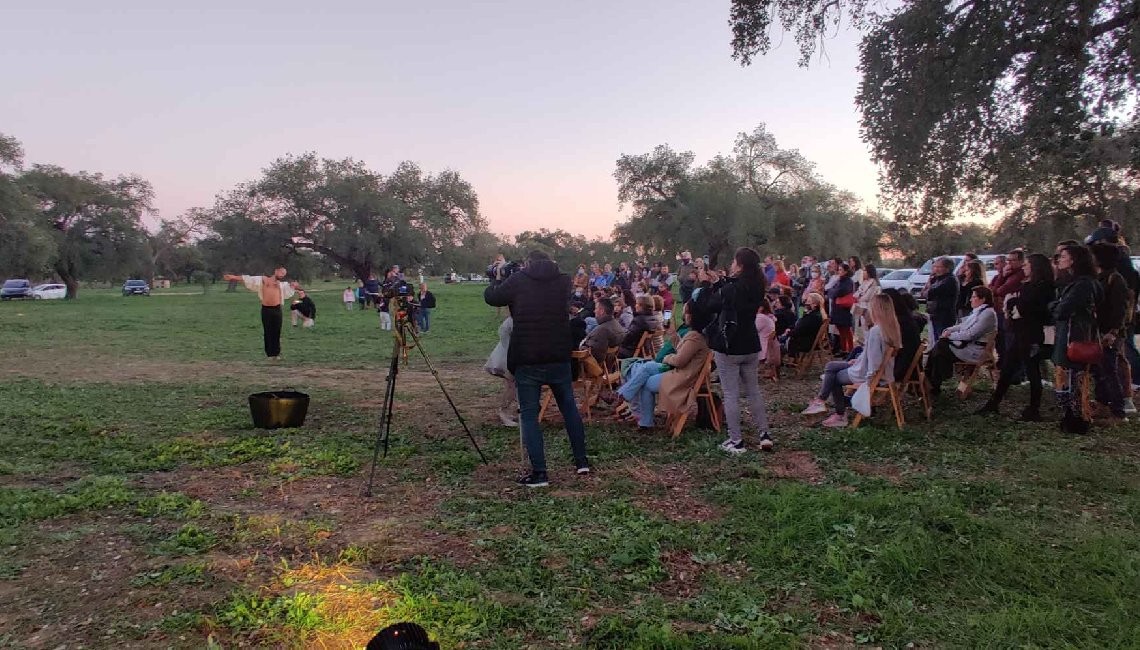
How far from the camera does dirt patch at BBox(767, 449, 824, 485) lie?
486 cm

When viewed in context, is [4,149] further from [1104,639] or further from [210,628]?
[1104,639]

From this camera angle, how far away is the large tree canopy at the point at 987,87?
22.3 ft

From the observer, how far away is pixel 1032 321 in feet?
20.5

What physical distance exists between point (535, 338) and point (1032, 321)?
186 inches

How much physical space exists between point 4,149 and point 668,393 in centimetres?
4158

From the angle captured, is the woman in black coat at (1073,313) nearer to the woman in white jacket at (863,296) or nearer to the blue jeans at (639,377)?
the woman in white jacket at (863,296)

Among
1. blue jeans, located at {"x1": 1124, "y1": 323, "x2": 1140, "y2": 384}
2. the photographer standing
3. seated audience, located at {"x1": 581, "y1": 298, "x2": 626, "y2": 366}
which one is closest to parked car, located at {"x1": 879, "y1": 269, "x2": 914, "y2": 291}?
blue jeans, located at {"x1": 1124, "y1": 323, "x2": 1140, "y2": 384}

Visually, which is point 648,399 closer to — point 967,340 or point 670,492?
point 670,492

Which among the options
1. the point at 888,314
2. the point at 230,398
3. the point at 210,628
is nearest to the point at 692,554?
the point at 210,628

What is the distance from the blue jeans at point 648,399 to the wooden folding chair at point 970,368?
10.9 feet

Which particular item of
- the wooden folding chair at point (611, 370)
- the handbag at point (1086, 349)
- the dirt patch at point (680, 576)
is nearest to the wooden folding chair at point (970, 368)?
the handbag at point (1086, 349)

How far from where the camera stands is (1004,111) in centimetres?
752

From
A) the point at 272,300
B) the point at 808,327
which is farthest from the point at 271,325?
the point at 808,327

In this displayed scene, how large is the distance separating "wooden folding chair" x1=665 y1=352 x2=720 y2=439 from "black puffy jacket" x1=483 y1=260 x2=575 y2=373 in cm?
161
